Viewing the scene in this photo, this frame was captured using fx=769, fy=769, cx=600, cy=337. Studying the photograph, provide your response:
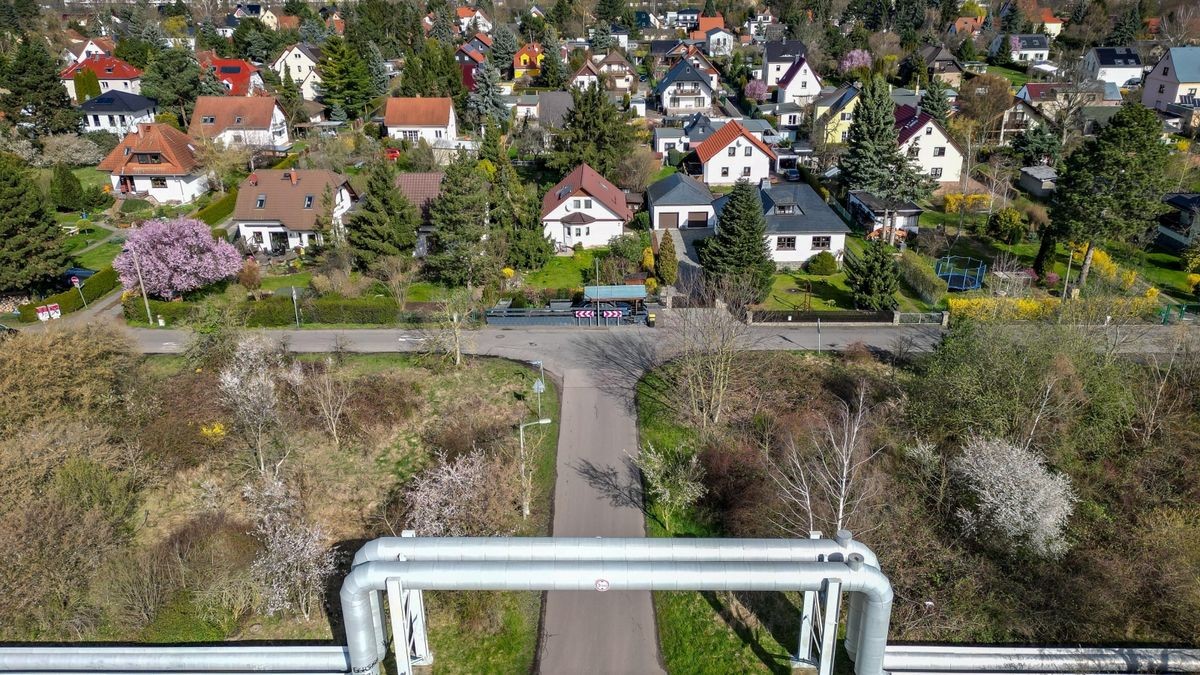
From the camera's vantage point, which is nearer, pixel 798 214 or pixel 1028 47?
pixel 798 214

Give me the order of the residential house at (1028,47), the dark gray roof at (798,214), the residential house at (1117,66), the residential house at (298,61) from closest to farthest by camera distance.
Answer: the dark gray roof at (798,214) < the residential house at (1117,66) < the residential house at (298,61) < the residential house at (1028,47)

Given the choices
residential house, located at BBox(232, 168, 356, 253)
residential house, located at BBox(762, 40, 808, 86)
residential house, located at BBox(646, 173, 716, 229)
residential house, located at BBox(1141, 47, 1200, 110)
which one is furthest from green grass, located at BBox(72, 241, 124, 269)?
residential house, located at BBox(1141, 47, 1200, 110)

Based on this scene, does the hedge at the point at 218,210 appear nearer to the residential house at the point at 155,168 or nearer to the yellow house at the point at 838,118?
the residential house at the point at 155,168

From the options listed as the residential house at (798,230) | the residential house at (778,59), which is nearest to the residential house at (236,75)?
the residential house at (778,59)

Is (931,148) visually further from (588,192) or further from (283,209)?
(283,209)

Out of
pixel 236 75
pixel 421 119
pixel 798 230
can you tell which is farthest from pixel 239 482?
pixel 236 75
